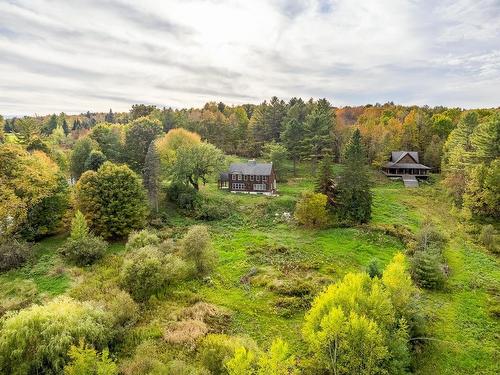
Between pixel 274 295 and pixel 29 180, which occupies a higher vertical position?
pixel 29 180

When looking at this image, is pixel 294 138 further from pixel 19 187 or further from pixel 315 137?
pixel 19 187

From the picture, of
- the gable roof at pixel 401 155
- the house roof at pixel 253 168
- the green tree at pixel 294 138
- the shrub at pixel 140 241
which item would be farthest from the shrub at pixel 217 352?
the gable roof at pixel 401 155

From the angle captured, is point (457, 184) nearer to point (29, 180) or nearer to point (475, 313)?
point (475, 313)

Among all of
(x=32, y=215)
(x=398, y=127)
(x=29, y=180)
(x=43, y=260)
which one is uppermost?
(x=398, y=127)

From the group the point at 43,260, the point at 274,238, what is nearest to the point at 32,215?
the point at 43,260

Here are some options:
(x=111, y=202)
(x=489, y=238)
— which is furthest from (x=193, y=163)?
(x=489, y=238)

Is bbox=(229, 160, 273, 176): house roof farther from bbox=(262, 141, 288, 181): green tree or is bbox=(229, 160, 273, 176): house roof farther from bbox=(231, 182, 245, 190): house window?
bbox=(262, 141, 288, 181): green tree

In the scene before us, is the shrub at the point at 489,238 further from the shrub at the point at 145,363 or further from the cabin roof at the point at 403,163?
the shrub at the point at 145,363
